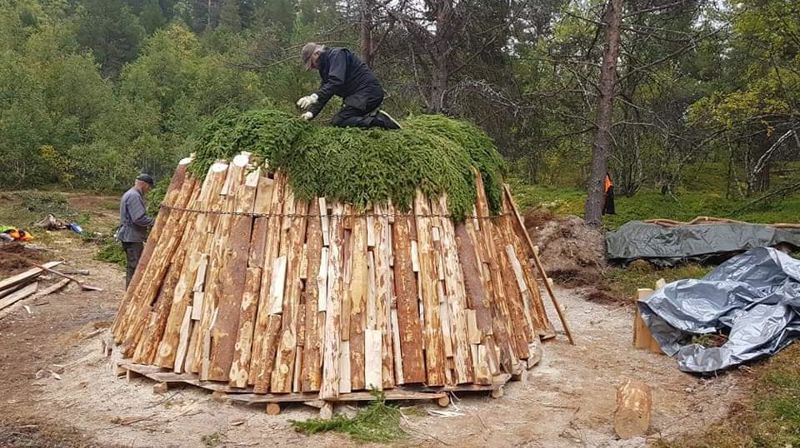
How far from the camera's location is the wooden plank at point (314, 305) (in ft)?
19.2

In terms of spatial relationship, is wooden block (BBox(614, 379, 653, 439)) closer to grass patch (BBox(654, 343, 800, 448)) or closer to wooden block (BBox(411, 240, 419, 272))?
grass patch (BBox(654, 343, 800, 448))

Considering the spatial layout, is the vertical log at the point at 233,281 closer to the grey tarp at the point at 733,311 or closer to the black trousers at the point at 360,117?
the black trousers at the point at 360,117

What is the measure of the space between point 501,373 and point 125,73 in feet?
122

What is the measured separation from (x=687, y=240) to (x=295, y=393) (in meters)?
10.5

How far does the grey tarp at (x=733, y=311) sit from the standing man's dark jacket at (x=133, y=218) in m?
7.15

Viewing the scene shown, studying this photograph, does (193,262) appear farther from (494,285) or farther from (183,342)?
(494,285)

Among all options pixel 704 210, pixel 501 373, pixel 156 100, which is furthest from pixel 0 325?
pixel 156 100

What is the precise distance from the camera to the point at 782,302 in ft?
25.3

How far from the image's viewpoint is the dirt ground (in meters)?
5.36

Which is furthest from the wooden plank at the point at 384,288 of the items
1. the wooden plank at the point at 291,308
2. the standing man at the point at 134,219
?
the standing man at the point at 134,219

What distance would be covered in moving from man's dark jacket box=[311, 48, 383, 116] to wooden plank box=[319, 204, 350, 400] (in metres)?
1.54

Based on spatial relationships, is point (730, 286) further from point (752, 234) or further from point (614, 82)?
point (614, 82)

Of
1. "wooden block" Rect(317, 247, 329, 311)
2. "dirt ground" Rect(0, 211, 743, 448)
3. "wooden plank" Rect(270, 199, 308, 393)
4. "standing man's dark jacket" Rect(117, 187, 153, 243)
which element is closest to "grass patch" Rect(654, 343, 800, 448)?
"dirt ground" Rect(0, 211, 743, 448)

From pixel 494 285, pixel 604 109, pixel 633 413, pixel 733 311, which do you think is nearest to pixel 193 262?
pixel 494 285
